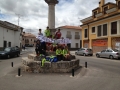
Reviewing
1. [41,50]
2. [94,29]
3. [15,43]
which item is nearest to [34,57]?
[41,50]

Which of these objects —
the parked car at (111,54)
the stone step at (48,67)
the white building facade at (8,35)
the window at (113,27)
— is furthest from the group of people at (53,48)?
the white building facade at (8,35)

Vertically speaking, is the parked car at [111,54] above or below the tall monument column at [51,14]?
below

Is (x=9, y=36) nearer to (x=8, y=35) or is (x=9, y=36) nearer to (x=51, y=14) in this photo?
(x=8, y=35)

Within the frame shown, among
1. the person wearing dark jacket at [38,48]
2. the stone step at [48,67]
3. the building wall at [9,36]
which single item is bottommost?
the stone step at [48,67]

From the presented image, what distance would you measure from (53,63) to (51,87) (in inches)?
139

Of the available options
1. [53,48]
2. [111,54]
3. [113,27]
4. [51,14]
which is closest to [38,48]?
[53,48]

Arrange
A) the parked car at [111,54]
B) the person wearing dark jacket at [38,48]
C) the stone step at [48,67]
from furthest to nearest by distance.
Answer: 1. the parked car at [111,54]
2. the person wearing dark jacket at [38,48]
3. the stone step at [48,67]

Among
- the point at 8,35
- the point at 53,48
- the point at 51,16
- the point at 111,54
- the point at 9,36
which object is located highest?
the point at 51,16

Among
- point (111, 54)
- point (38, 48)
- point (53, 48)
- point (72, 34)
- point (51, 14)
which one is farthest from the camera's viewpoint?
point (72, 34)

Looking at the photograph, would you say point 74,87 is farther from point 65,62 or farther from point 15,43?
point 15,43

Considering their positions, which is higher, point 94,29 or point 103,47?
point 94,29

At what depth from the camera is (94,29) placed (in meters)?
32.9

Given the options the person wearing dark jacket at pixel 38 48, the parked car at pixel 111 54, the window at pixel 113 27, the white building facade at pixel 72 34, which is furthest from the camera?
the white building facade at pixel 72 34

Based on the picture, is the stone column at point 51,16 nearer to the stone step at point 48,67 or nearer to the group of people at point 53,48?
the group of people at point 53,48
